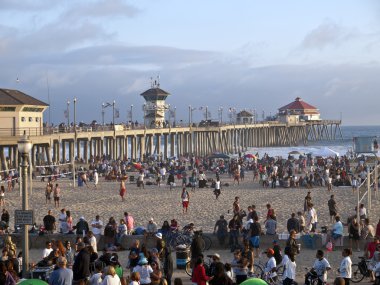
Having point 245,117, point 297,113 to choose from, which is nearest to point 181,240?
point 245,117

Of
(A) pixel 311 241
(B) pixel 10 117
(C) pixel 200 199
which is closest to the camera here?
(A) pixel 311 241

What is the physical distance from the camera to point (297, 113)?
10350 cm

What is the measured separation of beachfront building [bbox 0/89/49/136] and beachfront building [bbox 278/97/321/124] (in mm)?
55535

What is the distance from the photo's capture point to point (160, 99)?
3056 inches

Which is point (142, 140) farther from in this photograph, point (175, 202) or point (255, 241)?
point (255, 241)

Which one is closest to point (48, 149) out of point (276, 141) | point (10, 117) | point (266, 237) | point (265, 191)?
point (10, 117)

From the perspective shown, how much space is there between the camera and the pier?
147 ft

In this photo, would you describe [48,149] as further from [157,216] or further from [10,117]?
[157,216]

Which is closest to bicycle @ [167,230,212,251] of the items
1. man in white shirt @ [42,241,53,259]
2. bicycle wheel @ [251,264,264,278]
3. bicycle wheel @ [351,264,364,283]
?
bicycle wheel @ [251,264,264,278]

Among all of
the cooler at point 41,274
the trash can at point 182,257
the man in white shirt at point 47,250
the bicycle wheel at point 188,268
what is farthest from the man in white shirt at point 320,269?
the man in white shirt at point 47,250

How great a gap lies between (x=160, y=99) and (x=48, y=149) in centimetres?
3276

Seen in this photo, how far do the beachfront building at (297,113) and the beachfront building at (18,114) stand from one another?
5553 cm

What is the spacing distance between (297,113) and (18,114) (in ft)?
217

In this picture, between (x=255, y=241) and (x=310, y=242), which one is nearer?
(x=255, y=241)
